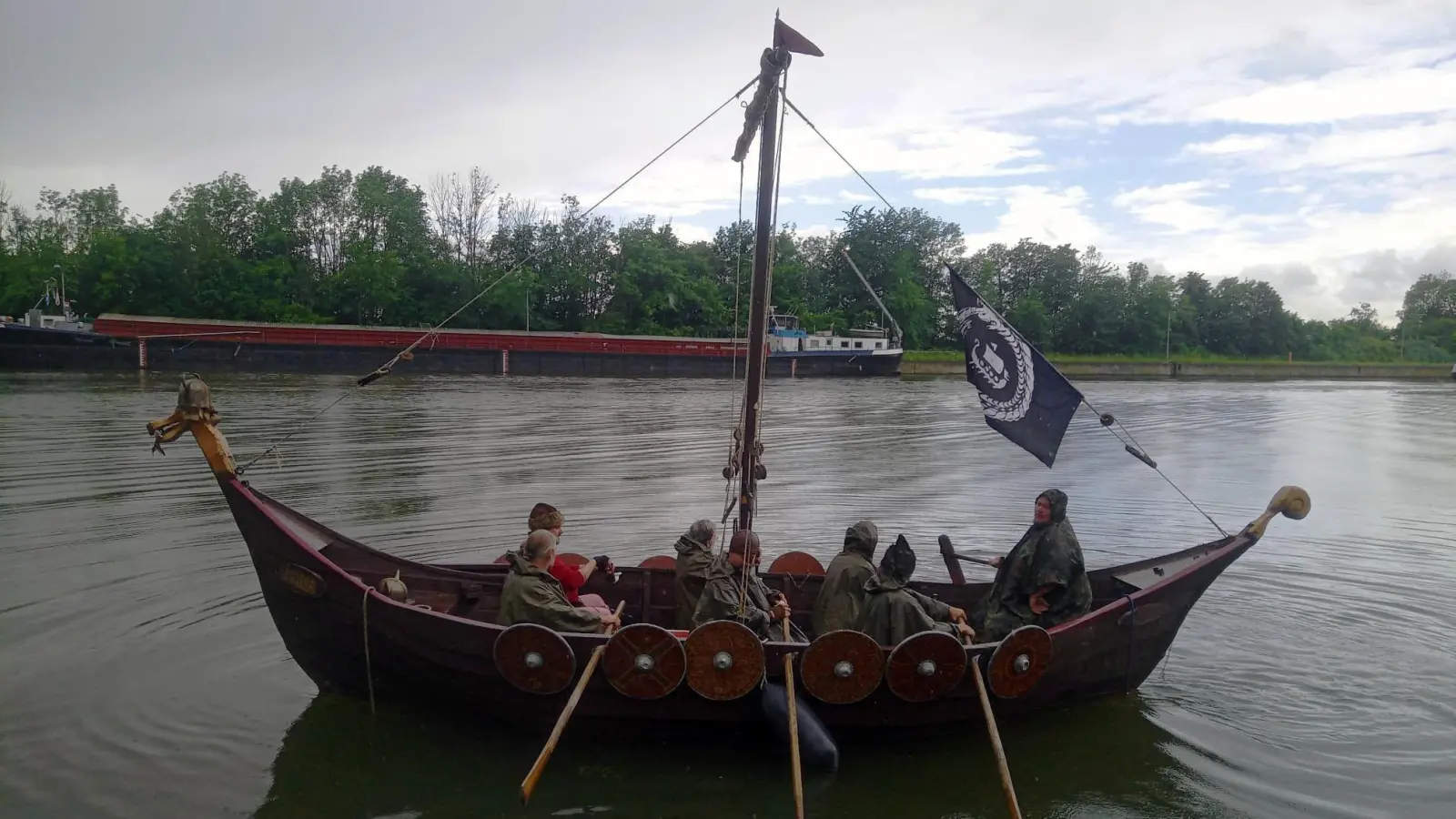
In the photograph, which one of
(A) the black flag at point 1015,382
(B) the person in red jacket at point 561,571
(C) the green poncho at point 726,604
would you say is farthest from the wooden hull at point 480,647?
(A) the black flag at point 1015,382

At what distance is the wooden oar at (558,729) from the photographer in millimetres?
5273

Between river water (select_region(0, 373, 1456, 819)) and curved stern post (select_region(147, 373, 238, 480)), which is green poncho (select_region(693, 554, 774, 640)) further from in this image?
curved stern post (select_region(147, 373, 238, 480))

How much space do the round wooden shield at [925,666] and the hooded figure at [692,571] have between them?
1.60 metres

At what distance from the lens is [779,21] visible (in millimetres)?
7320

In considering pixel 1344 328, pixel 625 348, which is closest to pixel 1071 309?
pixel 1344 328

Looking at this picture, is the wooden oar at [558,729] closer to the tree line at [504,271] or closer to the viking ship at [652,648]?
the viking ship at [652,648]

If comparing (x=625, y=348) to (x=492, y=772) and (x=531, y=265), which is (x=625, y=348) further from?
(x=492, y=772)

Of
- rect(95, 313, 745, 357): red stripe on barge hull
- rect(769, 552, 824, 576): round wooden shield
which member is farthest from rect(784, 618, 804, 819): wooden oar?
rect(95, 313, 745, 357): red stripe on barge hull

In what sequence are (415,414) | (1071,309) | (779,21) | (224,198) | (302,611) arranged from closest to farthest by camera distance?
(302,611) → (779,21) → (415,414) → (224,198) → (1071,309)

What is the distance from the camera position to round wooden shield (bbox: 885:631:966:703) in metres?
6.03

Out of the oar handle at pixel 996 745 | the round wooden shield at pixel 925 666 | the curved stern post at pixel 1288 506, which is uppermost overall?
the curved stern post at pixel 1288 506

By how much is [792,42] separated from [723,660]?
468cm

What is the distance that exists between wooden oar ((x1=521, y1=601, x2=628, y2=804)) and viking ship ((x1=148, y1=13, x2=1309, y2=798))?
0.02 meters

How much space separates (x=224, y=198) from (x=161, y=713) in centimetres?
6771
